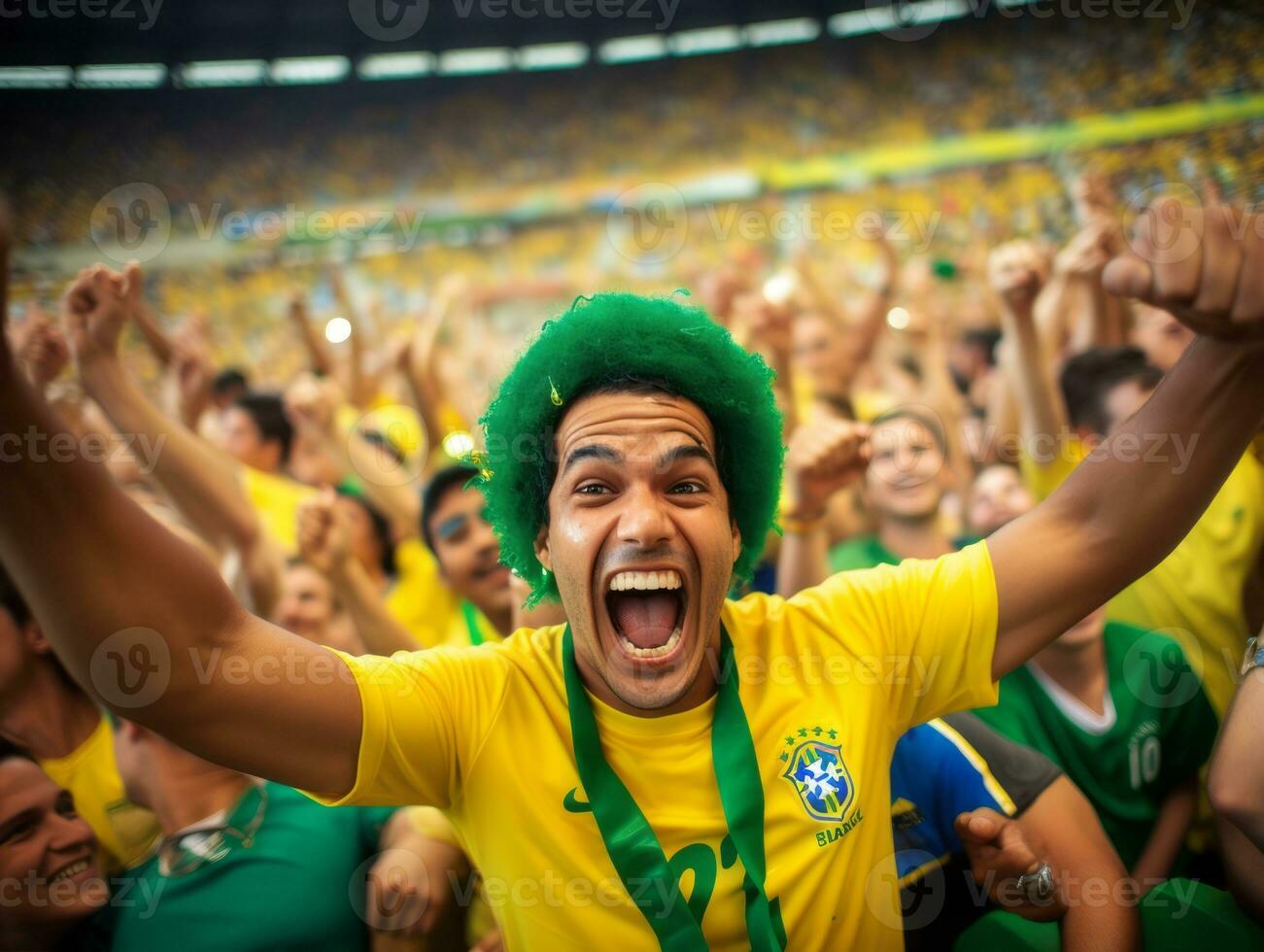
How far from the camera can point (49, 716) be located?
97.3 inches

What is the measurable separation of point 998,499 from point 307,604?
8.82 ft

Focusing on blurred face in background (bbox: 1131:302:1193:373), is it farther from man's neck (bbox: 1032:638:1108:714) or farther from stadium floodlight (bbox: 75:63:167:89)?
stadium floodlight (bbox: 75:63:167:89)

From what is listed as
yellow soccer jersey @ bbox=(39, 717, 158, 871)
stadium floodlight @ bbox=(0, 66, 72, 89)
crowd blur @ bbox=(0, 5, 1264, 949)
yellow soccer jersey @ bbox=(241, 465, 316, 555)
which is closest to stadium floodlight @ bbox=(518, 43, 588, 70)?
stadium floodlight @ bbox=(0, 66, 72, 89)

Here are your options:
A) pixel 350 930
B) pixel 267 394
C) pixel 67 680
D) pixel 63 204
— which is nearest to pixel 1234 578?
pixel 350 930

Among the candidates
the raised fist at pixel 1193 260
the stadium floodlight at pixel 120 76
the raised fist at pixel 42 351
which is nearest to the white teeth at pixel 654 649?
the raised fist at pixel 1193 260

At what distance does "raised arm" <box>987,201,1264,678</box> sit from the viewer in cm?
119

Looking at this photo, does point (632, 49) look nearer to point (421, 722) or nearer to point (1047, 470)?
point (1047, 470)

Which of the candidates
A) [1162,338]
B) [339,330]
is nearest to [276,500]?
[339,330]

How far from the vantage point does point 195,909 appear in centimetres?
201

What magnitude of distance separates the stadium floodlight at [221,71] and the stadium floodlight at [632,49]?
5.35 meters

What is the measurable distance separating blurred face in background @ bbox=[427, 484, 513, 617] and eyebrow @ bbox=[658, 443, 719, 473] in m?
1.53

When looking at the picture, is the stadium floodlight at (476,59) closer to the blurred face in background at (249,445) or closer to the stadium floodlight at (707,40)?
the stadium floodlight at (707,40)

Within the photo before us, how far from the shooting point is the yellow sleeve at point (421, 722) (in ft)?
4.63

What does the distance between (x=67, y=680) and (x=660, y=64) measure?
14.6 m
